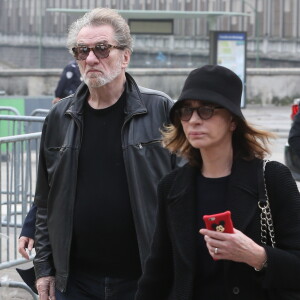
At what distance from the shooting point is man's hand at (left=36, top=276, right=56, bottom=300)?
4422 mm

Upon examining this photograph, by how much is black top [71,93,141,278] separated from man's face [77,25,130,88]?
0.21m

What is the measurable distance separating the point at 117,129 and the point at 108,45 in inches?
13.6

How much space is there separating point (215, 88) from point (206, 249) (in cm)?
50

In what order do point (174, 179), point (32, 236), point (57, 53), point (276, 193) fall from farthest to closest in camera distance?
point (57, 53) < point (32, 236) < point (174, 179) < point (276, 193)

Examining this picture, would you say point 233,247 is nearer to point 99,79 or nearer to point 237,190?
point 237,190

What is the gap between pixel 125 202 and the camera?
4.20 meters

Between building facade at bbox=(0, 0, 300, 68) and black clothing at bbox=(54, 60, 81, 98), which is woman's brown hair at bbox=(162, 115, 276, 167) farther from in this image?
building facade at bbox=(0, 0, 300, 68)

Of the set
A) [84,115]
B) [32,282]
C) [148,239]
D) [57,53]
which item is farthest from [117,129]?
[57,53]

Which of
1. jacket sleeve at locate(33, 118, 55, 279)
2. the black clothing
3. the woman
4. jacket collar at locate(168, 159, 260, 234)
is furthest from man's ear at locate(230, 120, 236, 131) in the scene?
the black clothing

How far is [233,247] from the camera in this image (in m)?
3.05

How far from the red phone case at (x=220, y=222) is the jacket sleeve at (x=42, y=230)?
1.54 metres

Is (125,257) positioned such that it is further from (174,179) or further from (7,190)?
(7,190)

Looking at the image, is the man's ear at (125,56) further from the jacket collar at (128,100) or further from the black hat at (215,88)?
the black hat at (215,88)

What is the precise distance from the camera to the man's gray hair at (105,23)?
4.35m
